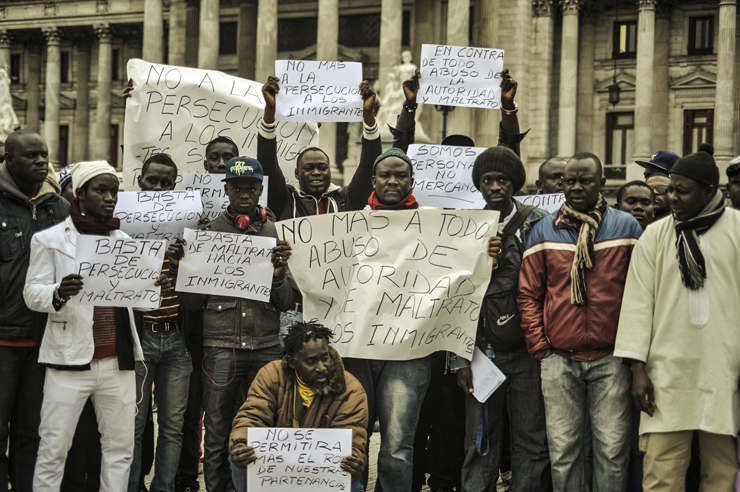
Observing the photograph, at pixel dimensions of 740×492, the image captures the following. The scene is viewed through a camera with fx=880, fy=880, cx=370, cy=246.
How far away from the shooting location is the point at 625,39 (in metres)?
37.4

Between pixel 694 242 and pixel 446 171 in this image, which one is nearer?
pixel 694 242

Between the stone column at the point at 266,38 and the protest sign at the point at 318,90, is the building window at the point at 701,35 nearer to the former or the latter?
the stone column at the point at 266,38

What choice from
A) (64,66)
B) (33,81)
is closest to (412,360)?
(64,66)

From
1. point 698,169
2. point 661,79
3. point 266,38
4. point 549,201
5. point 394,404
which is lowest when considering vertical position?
point 394,404

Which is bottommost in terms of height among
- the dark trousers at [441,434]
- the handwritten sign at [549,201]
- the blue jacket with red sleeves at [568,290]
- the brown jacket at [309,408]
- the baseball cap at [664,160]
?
the dark trousers at [441,434]

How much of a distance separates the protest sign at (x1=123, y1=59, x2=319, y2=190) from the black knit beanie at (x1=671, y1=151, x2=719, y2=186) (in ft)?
13.8

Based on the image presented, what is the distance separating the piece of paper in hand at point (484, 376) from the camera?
20.0 feet

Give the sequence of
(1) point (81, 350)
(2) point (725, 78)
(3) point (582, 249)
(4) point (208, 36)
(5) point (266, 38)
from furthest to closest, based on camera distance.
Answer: (4) point (208, 36) → (5) point (266, 38) → (2) point (725, 78) → (1) point (81, 350) → (3) point (582, 249)

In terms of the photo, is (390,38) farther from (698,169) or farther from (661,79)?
(698,169)

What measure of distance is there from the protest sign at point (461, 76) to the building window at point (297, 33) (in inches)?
1343

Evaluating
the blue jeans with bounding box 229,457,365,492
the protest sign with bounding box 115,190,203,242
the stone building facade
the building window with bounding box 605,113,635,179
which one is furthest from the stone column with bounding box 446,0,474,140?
the blue jeans with bounding box 229,457,365,492

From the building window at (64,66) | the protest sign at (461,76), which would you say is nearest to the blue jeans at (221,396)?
the protest sign at (461,76)

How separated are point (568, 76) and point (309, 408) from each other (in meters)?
32.7

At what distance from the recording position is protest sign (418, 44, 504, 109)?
7953mm
